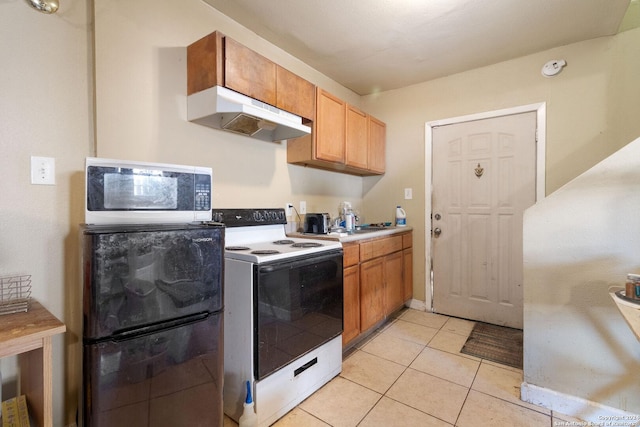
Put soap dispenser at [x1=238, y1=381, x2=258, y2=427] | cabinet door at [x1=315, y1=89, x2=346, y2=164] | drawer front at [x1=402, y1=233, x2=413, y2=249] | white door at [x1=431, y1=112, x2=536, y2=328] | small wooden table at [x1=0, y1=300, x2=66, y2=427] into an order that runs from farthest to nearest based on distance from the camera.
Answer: drawer front at [x1=402, y1=233, x2=413, y2=249]
white door at [x1=431, y1=112, x2=536, y2=328]
cabinet door at [x1=315, y1=89, x2=346, y2=164]
soap dispenser at [x1=238, y1=381, x2=258, y2=427]
small wooden table at [x1=0, y1=300, x2=66, y2=427]

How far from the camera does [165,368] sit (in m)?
1.17

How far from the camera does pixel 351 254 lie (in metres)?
2.17

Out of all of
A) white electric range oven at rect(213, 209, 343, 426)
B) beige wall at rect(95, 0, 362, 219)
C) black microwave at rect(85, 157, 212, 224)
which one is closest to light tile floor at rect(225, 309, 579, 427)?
white electric range oven at rect(213, 209, 343, 426)

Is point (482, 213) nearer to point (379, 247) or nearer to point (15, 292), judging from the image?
point (379, 247)

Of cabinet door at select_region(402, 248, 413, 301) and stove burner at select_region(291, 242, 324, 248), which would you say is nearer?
stove burner at select_region(291, 242, 324, 248)

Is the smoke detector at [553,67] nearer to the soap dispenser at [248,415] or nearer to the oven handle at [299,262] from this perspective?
the oven handle at [299,262]

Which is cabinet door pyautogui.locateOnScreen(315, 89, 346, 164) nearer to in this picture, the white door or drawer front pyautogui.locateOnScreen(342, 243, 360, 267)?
drawer front pyautogui.locateOnScreen(342, 243, 360, 267)

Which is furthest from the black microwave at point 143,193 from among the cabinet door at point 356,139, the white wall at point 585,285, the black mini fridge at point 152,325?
the white wall at point 585,285

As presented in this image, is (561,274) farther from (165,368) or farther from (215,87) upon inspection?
(215,87)

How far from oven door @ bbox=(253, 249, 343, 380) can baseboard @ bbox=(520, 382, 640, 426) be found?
116cm

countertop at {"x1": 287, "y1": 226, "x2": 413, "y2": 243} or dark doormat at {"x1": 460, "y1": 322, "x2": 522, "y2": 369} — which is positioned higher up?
countertop at {"x1": 287, "y1": 226, "x2": 413, "y2": 243}

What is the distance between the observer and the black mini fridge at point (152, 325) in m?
1.03

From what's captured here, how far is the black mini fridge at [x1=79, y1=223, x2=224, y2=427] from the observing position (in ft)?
3.37

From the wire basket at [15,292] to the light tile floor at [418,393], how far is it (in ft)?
3.62
